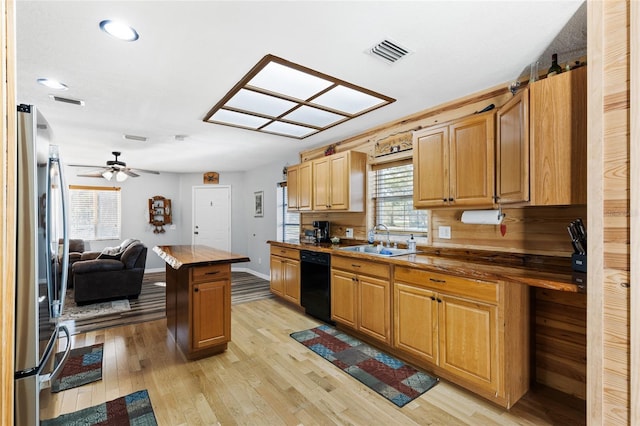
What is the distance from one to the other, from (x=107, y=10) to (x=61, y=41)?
23.2 inches

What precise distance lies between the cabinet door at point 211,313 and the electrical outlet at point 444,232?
2.21 m

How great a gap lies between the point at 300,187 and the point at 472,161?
2.69 meters

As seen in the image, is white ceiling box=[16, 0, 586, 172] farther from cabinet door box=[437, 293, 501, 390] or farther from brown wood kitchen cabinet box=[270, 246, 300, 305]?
brown wood kitchen cabinet box=[270, 246, 300, 305]

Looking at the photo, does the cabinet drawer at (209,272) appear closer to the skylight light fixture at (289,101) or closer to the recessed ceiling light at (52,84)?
the skylight light fixture at (289,101)

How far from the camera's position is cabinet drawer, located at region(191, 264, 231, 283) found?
108 inches

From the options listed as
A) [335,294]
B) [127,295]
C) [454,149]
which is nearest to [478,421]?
[335,294]

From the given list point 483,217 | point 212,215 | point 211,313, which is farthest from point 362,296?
point 212,215

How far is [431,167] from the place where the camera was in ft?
9.34

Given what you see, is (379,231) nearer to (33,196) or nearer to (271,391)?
(271,391)

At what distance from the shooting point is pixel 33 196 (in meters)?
1.19

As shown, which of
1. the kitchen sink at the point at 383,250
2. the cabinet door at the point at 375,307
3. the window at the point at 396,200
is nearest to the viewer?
the cabinet door at the point at 375,307

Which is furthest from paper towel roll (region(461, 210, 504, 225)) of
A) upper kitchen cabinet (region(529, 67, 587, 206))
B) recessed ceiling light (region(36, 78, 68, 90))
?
recessed ceiling light (region(36, 78, 68, 90))

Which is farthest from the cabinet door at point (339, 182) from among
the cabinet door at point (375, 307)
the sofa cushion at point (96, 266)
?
the sofa cushion at point (96, 266)

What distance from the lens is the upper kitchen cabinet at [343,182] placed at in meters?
3.79
